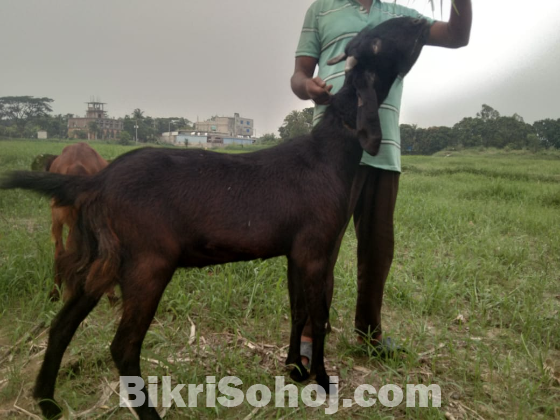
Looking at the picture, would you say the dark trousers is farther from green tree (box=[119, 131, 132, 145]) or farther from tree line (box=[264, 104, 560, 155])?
tree line (box=[264, 104, 560, 155])

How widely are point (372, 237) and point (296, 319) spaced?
714mm

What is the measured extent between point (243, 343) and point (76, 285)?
1.20 meters

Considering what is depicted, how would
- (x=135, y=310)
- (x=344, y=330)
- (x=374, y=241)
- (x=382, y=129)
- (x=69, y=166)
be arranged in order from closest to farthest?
1. (x=135, y=310)
2. (x=382, y=129)
3. (x=374, y=241)
4. (x=344, y=330)
5. (x=69, y=166)

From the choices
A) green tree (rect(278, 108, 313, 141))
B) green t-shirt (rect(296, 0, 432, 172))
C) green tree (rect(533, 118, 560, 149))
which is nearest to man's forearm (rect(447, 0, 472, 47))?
green t-shirt (rect(296, 0, 432, 172))

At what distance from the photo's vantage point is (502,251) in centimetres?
439

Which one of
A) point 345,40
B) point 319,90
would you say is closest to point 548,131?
point 345,40

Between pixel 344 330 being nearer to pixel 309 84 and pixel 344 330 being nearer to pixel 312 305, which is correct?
pixel 312 305

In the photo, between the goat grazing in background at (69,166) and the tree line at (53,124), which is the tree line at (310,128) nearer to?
the tree line at (53,124)

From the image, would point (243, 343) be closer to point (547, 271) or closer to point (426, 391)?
point (426, 391)

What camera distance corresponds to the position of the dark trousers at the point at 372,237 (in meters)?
2.36

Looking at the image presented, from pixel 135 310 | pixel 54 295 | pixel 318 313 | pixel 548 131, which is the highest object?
pixel 548 131

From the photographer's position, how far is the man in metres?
2.20

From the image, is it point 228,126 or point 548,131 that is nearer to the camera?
point 228,126

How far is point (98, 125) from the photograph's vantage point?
208 inches
